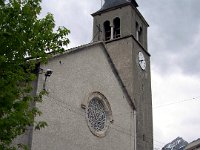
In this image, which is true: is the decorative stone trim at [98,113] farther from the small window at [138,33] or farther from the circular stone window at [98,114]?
the small window at [138,33]

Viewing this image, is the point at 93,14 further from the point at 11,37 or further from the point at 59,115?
the point at 11,37

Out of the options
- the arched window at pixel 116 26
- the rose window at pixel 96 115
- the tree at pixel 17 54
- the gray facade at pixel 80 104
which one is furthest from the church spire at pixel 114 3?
the tree at pixel 17 54

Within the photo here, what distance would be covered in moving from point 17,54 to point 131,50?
53.5 ft

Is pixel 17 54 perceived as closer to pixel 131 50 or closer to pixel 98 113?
pixel 98 113

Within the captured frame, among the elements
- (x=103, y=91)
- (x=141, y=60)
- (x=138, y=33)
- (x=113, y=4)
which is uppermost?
(x=113, y=4)

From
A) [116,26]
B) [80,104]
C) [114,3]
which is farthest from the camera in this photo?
[114,3]

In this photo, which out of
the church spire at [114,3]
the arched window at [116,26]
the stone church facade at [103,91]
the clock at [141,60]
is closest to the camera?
the stone church facade at [103,91]

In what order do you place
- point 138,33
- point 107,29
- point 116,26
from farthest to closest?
point 138,33 < point 107,29 < point 116,26

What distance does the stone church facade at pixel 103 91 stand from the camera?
16359 mm

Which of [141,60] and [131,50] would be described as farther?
[141,60]

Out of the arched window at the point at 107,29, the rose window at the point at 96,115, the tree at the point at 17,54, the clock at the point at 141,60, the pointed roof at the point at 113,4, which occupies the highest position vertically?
the pointed roof at the point at 113,4

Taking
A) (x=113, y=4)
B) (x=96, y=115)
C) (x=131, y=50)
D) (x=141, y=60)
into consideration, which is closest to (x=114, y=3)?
(x=113, y=4)

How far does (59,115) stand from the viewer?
1642 cm

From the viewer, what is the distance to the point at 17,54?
9.71 m
